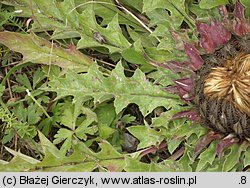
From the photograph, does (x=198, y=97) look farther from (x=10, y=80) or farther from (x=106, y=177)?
(x=10, y=80)

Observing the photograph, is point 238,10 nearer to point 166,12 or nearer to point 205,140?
point 166,12

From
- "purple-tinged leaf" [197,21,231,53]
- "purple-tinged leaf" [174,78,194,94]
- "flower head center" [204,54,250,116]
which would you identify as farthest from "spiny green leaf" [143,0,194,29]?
"flower head center" [204,54,250,116]

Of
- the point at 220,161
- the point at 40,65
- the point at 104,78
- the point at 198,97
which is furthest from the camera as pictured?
the point at 40,65

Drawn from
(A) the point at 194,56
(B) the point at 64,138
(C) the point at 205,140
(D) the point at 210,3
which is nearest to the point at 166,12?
(D) the point at 210,3

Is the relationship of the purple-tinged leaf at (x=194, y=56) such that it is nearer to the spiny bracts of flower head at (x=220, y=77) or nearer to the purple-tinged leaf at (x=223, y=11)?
the spiny bracts of flower head at (x=220, y=77)

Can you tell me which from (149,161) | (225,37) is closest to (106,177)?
(149,161)

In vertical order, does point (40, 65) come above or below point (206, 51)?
below
